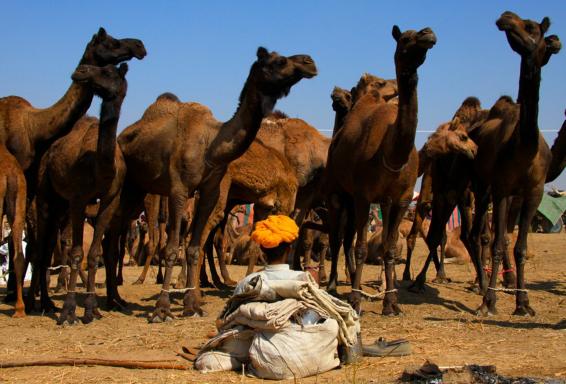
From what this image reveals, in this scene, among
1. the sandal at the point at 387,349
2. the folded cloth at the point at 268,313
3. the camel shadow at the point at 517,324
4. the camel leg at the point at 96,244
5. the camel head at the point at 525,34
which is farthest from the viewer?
the camel leg at the point at 96,244

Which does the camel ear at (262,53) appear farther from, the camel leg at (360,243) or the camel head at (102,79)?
the camel leg at (360,243)

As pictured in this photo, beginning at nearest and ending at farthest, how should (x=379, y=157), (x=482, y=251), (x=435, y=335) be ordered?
(x=435, y=335)
(x=379, y=157)
(x=482, y=251)

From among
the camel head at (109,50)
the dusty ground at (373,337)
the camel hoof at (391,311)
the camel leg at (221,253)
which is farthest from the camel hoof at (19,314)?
the camel leg at (221,253)

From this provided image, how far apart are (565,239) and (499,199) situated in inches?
521

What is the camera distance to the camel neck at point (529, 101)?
9.01 m

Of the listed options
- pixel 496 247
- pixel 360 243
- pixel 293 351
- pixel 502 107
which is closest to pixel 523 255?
pixel 496 247

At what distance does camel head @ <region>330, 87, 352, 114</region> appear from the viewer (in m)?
12.8

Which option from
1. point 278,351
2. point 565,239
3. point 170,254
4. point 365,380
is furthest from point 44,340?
point 565,239

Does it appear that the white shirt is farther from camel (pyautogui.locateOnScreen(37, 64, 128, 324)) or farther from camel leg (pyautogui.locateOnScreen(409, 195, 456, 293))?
camel leg (pyautogui.locateOnScreen(409, 195, 456, 293))

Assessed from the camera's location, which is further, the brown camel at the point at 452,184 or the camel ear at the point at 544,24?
the brown camel at the point at 452,184

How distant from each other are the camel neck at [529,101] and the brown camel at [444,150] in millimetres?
1796

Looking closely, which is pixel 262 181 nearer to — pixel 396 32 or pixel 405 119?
pixel 405 119

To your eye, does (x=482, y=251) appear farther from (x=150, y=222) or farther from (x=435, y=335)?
(x=150, y=222)

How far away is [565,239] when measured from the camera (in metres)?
21.9
